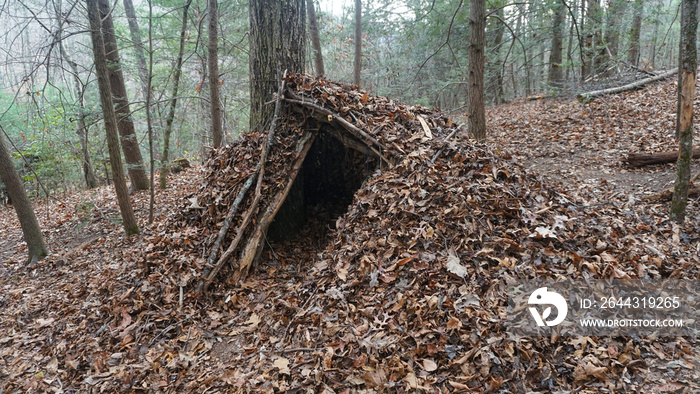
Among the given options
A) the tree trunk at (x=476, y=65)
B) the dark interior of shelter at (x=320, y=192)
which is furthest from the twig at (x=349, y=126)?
the tree trunk at (x=476, y=65)

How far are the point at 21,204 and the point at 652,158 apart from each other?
11799 mm

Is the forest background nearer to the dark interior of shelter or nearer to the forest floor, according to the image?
the forest floor

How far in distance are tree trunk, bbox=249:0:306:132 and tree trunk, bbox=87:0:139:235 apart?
8.60 feet

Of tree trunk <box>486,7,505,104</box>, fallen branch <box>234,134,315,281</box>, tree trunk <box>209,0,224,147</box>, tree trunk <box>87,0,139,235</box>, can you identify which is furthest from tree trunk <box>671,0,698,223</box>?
tree trunk <box>486,7,505,104</box>

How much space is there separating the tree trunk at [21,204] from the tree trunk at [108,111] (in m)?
1.58

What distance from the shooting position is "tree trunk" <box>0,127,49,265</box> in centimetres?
612

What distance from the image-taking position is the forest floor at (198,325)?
258cm

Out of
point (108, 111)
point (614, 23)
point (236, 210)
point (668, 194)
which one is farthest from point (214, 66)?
point (614, 23)

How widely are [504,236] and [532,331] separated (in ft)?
3.31

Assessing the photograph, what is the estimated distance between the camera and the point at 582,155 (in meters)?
7.69

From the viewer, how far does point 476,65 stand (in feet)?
21.4

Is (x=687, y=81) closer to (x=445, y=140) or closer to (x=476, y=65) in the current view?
(x=445, y=140)

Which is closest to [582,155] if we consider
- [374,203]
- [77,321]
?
[374,203]

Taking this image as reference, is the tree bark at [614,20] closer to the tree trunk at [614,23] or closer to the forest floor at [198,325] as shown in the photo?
the tree trunk at [614,23]
